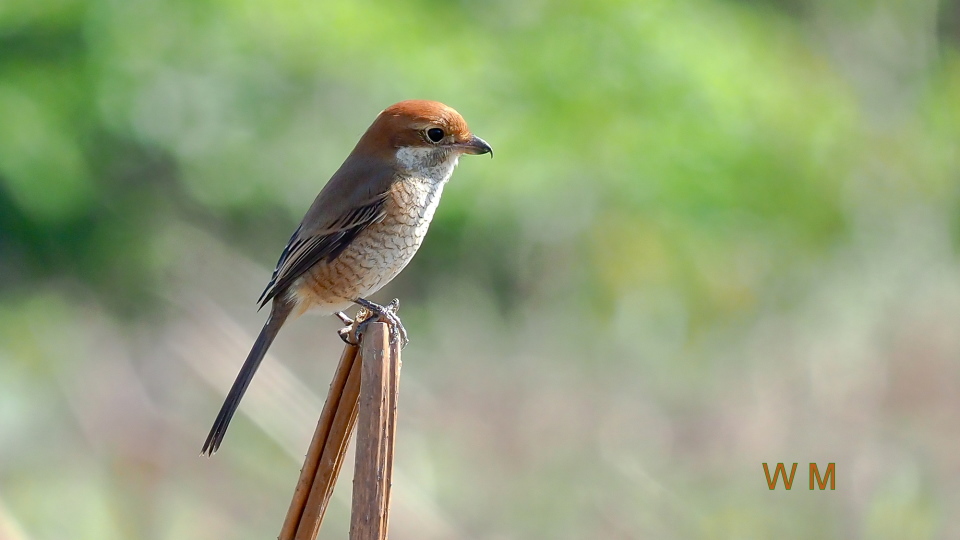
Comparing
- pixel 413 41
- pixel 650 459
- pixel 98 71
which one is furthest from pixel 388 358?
pixel 413 41

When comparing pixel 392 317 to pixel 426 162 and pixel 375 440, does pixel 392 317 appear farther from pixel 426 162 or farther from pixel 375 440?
pixel 375 440

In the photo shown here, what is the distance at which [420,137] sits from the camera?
2.77 meters

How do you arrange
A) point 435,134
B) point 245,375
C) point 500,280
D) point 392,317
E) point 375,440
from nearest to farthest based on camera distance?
point 375,440 → point 392,317 → point 245,375 → point 435,134 → point 500,280

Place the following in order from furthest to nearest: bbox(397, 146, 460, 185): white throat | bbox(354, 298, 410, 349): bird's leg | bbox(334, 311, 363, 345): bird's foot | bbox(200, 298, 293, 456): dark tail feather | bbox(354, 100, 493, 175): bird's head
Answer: bbox(397, 146, 460, 185): white throat < bbox(354, 100, 493, 175): bird's head < bbox(354, 298, 410, 349): bird's leg < bbox(200, 298, 293, 456): dark tail feather < bbox(334, 311, 363, 345): bird's foot

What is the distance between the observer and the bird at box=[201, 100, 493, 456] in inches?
109

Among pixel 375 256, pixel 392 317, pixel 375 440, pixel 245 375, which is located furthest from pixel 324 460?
pixel 375 256

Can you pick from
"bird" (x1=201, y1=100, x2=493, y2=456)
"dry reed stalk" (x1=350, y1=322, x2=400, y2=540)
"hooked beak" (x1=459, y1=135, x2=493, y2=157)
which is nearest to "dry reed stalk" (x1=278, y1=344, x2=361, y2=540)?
"dry reed stalk" (x1=350, y1=322, x2=400, y2=540)

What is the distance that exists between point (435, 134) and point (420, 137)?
0.14 feet

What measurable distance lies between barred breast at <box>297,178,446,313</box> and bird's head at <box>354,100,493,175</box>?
3.0 inches

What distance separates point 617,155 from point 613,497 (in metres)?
2.17

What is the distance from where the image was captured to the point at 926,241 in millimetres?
5805

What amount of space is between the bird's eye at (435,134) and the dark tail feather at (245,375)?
0.59 metres

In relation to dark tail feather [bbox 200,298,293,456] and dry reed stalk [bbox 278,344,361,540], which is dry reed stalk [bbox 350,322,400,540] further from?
dark tail feather [bbox 200,298,293,456]

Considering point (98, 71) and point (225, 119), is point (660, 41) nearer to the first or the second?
point (225, 119)
